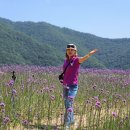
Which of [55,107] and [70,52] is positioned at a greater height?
[70,52]

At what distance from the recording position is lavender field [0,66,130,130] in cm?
831

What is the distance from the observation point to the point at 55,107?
38.4 ft

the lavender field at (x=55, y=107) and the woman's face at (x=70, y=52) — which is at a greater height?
the woman's face at (x=70, y=52)

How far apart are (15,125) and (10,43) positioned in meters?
54.5

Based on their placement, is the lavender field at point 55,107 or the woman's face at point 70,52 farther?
the woman's face at point 70,52

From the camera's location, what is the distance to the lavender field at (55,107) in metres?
8.31

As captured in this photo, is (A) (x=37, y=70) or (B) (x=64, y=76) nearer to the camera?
(B) (x=64, y=76)

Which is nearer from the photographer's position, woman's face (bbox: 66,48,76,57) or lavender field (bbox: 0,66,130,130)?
lavender field (bbox: 0,66,130,130)

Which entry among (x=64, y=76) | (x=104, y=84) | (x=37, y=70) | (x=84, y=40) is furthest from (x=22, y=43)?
(x=84, y=40)

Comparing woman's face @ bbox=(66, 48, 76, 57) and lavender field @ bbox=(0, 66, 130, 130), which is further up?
woman's face @ bbox=(66, 48, 76, 57)

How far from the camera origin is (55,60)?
225 feet

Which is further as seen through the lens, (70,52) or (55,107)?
(55,107)

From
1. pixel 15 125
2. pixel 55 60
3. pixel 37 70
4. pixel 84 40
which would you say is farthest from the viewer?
pixel 84 40

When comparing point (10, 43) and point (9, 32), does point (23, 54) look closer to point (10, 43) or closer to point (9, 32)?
point (10, 43)
